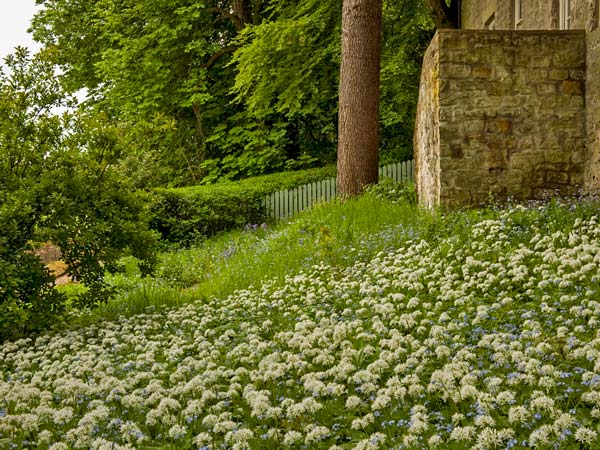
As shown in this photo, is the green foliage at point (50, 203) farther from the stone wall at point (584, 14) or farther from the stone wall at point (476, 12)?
the stone wall at point (476, 12)

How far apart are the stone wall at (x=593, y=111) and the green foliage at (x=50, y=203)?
6.31m

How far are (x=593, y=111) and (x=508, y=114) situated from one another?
1182 millimetres

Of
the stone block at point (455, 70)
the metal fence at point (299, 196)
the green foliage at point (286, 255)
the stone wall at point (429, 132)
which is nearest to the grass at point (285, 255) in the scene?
the green foliage at point (286, 255)

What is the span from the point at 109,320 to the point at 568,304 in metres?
5.43

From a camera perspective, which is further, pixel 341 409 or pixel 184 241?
pixel 184 241

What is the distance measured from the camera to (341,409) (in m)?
4.02


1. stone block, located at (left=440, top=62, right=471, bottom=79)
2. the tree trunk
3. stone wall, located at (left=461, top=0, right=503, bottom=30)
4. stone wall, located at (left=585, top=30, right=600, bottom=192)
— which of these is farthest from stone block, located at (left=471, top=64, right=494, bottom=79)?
stone wall, located at (left=461, top=0, right=503, bottom=30)

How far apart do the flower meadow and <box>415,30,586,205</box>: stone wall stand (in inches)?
82.1

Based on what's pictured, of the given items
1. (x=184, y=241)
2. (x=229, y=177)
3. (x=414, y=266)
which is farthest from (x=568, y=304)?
(x=229, y=177)

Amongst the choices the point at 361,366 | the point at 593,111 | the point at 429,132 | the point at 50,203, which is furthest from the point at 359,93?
the point at 361,366

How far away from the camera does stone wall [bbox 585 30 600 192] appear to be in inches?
370

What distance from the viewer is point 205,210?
17109 millimetres

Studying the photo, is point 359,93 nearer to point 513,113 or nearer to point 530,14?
point 513,113

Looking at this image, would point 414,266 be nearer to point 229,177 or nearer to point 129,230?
point 129,230
